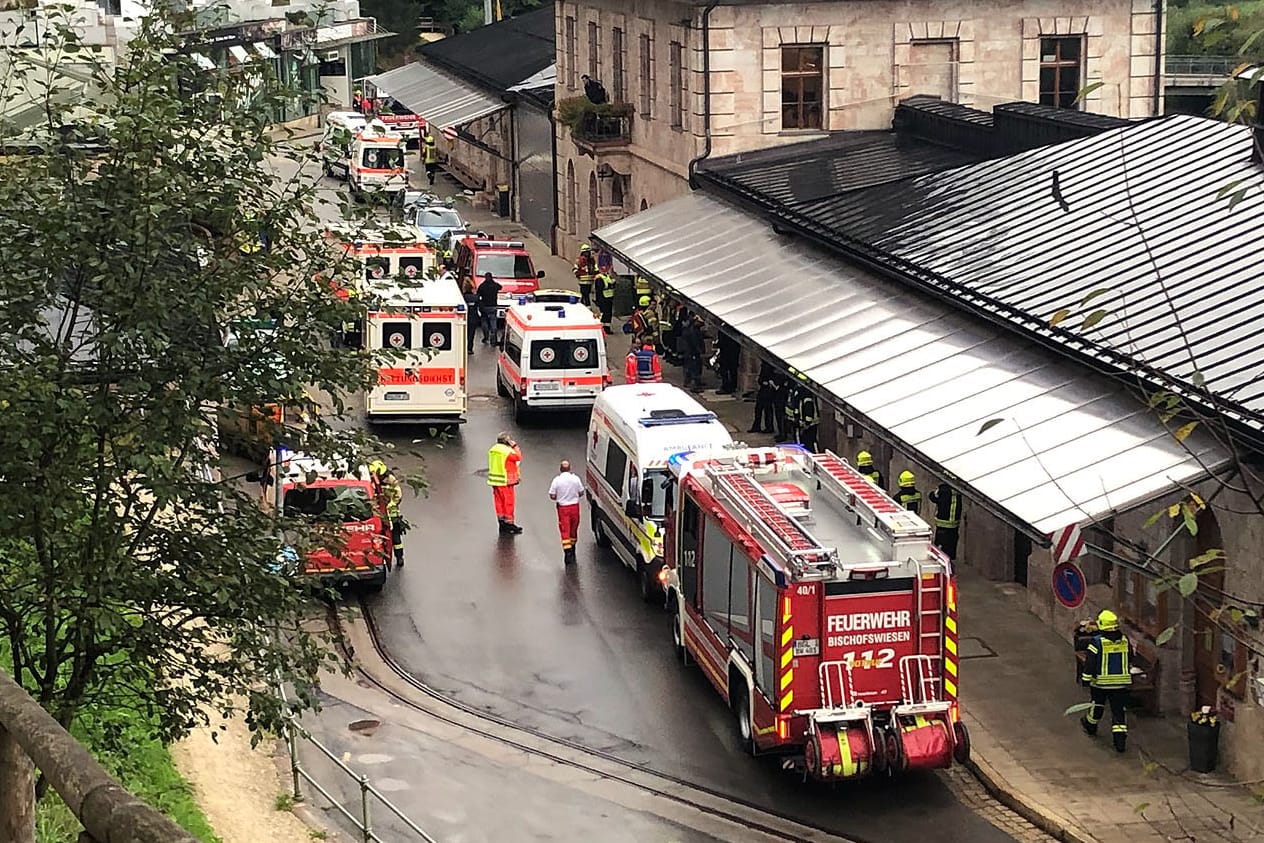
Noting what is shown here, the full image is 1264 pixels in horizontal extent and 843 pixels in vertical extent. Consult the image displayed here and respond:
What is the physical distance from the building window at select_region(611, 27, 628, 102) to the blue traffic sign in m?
33.8

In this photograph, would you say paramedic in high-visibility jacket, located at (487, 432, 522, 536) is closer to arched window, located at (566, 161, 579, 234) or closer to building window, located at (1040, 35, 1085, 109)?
building window, located at (1040, 35, 1085, 109)

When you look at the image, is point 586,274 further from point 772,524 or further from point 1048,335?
point 772,524

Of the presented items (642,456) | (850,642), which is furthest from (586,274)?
→ (850,642)

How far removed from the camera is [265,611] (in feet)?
38.0

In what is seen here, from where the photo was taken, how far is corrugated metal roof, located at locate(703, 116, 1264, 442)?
20.0m

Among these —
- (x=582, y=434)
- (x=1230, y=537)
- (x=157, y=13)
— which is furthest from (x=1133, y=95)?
(x=157, y=13)

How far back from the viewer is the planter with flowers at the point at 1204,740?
58.9 feet

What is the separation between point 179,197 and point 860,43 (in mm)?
33172

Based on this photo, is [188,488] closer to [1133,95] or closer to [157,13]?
[157,13]

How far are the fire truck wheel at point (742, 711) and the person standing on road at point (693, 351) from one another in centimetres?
1864

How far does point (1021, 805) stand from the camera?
1769 cm

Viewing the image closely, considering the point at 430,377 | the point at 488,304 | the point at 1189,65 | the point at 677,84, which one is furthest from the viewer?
the point at 1189,65

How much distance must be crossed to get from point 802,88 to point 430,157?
32.0 meters

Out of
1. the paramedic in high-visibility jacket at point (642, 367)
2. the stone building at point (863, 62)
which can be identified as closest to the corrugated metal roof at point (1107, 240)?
the paramedic in high-visibility jacket at point (642, 367)
